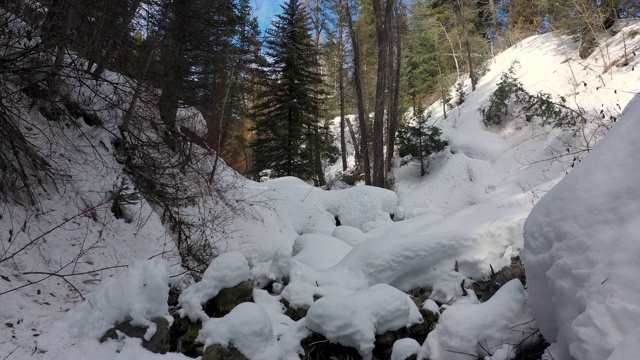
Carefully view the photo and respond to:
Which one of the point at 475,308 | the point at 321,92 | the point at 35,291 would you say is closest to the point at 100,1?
the point at 35,291

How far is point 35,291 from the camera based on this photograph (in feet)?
10.6

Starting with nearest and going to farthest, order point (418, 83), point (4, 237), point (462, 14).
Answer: point (4, 237)
point (462, 14)
point (418, 83)

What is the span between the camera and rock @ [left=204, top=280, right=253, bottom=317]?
3510mm

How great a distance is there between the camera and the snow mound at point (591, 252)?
1676mm

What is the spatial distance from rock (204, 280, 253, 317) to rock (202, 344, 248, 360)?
2.41 ft

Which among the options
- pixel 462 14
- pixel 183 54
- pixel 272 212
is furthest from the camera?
pixel 462 14

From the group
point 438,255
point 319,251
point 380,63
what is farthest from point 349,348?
point 380,63

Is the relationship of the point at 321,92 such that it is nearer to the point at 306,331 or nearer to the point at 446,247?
the point at 446,247

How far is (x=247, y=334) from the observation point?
2.79 m

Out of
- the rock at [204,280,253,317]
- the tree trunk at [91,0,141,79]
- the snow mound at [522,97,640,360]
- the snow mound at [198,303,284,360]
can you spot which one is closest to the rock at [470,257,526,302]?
the snow mound at [522,97,640,360]

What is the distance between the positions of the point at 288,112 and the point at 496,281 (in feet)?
42.9

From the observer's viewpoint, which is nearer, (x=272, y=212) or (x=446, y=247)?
(x=446, y=247)

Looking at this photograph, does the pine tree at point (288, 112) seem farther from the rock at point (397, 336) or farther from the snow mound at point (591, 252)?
the snow mound at point (591, 252)

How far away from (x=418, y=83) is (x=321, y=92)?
1024cm
